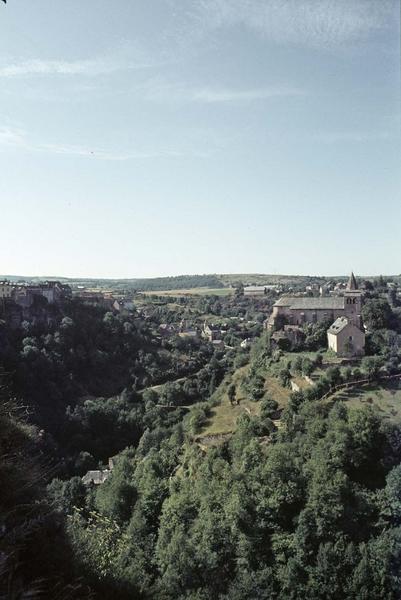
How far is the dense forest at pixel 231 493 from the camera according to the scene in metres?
7.32

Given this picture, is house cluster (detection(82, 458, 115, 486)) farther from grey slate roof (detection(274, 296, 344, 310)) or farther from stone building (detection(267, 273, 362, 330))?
grey slate roof (detection(274, 296, 344, 310))

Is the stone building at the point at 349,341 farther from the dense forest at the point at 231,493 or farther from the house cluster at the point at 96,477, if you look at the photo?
the house cluster at the point at 96,477

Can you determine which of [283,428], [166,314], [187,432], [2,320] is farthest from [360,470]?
[166,314]

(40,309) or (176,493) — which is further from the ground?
(40,309)

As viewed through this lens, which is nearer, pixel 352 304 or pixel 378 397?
pixel 378 397

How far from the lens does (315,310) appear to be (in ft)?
112

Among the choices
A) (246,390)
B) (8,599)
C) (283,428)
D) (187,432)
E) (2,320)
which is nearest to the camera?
(8,599)

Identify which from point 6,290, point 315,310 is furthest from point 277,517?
point 6,290

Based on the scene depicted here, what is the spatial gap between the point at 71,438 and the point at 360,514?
20.7 meters

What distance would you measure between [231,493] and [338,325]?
558 inches

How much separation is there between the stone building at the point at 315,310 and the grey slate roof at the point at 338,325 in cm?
193

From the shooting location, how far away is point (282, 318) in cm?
3453

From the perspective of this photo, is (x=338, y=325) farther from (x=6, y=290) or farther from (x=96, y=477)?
(x=6, y=290)

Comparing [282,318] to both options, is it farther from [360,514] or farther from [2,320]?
[2,320]
